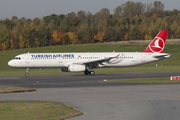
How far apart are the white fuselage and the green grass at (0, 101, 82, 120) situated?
3016cm

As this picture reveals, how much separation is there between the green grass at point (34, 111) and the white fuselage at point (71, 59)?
30161mm

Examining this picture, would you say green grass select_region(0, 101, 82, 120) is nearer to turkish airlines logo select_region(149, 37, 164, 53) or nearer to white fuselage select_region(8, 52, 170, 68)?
white fuselage select_region(8, 52, 170, 68)

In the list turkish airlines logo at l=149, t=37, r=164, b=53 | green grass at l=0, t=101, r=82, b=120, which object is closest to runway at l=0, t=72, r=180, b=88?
green grass at l=0, t=101, r=82, b=120

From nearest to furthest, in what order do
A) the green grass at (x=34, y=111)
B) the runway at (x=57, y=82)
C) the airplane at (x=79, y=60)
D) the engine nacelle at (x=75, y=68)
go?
the green grass at (x=34, y=111)
the runway at (x=57, y=82)
the engine nacelle at (x=75, y=68)
the airplane at (x=79, y=60)

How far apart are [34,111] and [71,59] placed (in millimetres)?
33479

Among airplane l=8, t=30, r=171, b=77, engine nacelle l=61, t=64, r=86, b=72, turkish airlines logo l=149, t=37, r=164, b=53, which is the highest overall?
turkish airlines logo l=149, t=37, r=164, b=53

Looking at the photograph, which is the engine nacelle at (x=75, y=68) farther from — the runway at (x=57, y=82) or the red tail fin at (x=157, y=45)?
the red tail fin at (x=157, y=45)

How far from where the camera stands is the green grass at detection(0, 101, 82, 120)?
611 inches

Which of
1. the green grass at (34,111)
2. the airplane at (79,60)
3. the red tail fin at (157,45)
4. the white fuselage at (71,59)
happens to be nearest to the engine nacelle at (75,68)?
the airplane at (79,60)

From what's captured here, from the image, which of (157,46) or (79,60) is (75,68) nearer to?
(79,60)

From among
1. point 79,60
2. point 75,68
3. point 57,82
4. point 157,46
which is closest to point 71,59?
point 79,60

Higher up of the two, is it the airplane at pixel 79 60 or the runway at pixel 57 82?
the airplane at pixel 79 60

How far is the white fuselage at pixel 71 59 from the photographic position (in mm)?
49500

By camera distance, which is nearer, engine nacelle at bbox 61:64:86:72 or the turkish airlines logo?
engine nacelle at bbox 61:64:86:72
